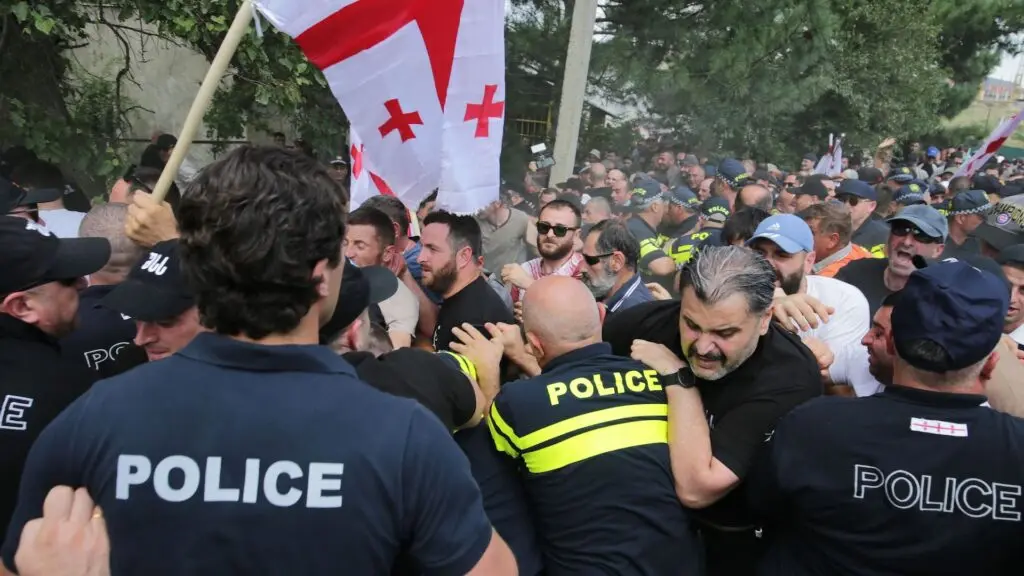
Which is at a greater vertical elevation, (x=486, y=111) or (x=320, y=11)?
(x=320, y=11)

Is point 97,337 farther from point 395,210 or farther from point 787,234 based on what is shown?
point 787,234

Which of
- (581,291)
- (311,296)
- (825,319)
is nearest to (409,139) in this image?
(581,291)

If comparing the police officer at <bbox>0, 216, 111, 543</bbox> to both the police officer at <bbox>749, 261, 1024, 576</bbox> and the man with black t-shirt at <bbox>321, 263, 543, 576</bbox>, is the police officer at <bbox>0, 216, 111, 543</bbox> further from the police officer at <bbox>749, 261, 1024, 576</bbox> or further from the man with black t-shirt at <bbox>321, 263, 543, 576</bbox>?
the police officer at <bbox>749, 261, 1024, 576</bbox>

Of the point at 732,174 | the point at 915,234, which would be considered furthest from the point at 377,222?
the point at 732,174

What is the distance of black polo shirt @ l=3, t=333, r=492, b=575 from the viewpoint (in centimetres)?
131

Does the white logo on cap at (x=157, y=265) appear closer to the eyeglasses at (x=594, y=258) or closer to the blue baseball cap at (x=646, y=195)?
the eyeglasses at (x=594, y=258)

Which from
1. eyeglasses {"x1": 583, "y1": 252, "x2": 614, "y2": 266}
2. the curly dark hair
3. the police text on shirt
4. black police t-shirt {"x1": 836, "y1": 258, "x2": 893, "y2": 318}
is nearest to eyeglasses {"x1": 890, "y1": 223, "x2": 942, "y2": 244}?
black police t-shirt {"x1": 836, "y1": 258, "x2": 893, "y2": 318}

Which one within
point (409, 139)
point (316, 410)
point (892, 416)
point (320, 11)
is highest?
point (320, 11)

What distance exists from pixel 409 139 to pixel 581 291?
1267 mm

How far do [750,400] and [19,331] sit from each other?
2.20m

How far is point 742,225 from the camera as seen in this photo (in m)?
5.02

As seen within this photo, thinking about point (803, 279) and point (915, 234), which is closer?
→ point (803, 279)

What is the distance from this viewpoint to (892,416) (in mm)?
2076

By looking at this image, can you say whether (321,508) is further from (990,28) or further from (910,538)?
(990,28)
